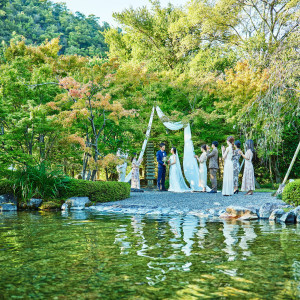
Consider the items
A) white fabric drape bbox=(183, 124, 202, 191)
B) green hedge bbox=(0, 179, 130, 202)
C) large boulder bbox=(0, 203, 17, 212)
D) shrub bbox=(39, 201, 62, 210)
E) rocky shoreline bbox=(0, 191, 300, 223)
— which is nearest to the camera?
rocky shoreline bbox=(0, 191, 300, 223)

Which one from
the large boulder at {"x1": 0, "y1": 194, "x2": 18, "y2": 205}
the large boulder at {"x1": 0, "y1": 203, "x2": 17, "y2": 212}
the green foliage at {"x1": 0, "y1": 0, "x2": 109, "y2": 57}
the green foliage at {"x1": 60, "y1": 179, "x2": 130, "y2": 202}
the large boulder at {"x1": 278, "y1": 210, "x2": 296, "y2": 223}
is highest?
the green foliage at {"x1": 0, "y1": 0, "x2": 109, "y2": 57}

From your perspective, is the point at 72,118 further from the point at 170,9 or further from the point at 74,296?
the point at 170,9

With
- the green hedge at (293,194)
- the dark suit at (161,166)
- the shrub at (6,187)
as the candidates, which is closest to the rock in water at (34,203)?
the shrub at (6,187)

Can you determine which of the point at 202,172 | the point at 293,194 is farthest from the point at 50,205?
the point at 293,194

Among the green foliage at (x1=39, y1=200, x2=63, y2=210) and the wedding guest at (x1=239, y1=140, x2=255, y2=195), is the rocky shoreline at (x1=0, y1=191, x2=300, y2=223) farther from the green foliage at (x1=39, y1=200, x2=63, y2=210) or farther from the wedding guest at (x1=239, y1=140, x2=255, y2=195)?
the wedding guest at (x1=239, y1=140, x2=255, y2=195)

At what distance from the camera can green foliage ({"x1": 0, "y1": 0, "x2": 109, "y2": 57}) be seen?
3222 centimetres

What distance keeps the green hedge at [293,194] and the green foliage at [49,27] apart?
2302cm

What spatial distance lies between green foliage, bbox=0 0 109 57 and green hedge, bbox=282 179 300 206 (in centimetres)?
2302

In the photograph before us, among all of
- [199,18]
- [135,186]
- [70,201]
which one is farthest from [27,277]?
[199,18]

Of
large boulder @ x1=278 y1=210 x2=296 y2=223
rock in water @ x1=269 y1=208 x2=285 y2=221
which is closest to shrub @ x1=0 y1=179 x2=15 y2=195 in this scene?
rock in water @ x1=269 y1=208 x2=285 y2=221

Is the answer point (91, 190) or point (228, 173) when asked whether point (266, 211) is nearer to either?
point (228, 173)

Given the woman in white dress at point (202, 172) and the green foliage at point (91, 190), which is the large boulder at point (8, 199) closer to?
the green foliage at point (91, 190)

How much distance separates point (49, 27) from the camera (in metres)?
35.4

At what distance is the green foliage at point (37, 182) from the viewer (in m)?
10.1
